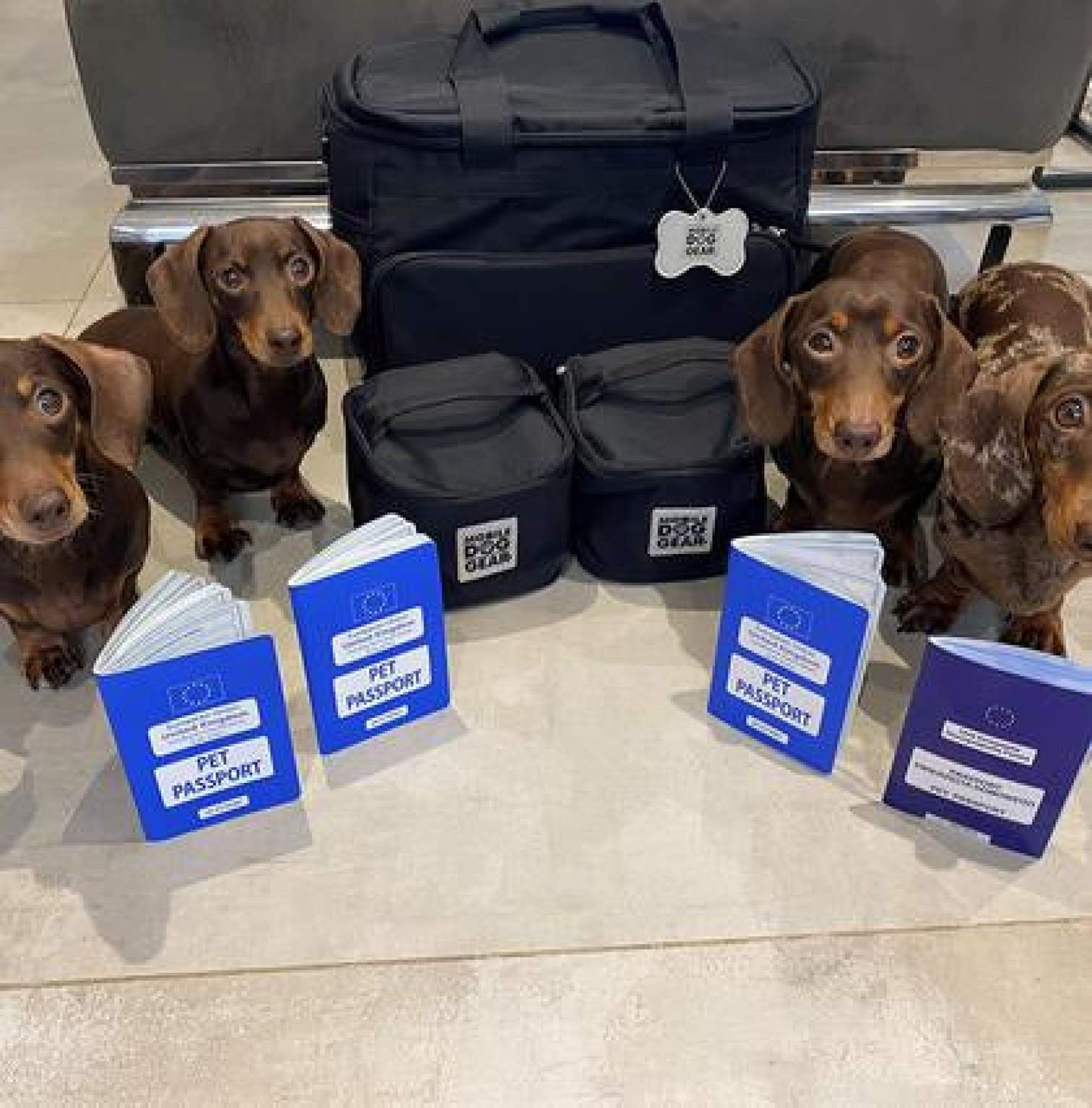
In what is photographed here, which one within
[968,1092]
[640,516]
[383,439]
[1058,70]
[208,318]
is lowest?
[968,1092]

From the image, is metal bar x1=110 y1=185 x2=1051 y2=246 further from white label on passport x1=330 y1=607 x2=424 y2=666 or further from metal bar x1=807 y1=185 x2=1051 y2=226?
white label on passport x1=330 y1=607 x2=424 y2=666

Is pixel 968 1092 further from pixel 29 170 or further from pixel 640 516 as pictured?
pixel 29 170

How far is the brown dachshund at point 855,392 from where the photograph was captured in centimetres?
148

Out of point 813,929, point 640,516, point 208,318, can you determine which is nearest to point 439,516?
point 640,516

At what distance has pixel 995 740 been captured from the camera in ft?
4.14

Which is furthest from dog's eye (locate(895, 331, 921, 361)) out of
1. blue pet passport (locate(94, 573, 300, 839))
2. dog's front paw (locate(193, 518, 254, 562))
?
dog's front paw (locate(193, 518, 254, 562))

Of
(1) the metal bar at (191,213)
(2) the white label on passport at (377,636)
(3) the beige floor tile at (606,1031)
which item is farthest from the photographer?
(1) the metal bar at (191,213)

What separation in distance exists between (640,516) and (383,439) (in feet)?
1.27

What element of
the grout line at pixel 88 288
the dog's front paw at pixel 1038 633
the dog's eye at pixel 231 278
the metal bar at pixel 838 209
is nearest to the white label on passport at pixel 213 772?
the dog's eye at pixel 231 278

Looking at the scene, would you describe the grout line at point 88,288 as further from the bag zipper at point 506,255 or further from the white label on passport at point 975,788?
the white label on passport at point 975,788

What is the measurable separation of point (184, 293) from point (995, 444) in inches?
42.7

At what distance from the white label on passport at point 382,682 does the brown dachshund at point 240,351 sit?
0.45 m

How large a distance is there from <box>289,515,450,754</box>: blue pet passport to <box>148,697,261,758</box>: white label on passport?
0.10 meters

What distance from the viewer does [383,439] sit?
1.64 meters
